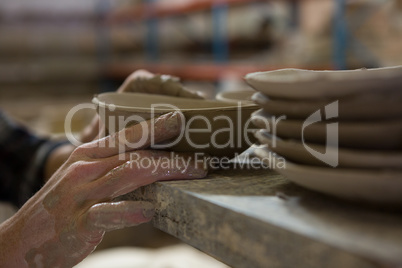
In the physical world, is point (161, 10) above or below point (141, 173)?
above

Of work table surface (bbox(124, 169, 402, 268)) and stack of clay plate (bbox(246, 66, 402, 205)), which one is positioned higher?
stack of clay plate (bbox(246, 66, 402, 205))

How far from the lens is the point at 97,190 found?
0.84 meters

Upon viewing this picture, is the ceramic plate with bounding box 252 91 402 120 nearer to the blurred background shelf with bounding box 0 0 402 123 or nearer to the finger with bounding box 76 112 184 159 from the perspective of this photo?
the finger with bounding box 76 112 184 159

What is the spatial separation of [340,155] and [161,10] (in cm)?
493

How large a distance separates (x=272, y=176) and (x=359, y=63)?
326cm

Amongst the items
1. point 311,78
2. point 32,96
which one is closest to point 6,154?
point 311,78

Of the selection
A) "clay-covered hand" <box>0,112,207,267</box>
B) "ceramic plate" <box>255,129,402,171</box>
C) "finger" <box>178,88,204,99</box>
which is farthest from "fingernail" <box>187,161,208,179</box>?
"finger" <box>178,88,204,99</box>

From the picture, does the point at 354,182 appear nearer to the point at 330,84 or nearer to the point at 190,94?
the point at 330,84

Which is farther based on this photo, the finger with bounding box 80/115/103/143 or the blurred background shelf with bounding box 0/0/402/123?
the blurred background shelf with bounding box 0/0/402/123

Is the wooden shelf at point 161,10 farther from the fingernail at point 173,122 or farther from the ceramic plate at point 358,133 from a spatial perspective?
the ceramic plate at point 358,133

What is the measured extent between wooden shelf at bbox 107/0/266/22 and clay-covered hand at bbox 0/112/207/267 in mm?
2976

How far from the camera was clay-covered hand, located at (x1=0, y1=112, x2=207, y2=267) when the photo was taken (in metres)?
0.83

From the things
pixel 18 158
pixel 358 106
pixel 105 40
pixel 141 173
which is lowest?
pixel 18 158

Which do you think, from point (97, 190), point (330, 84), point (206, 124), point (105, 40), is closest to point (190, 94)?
point (206, 124)
